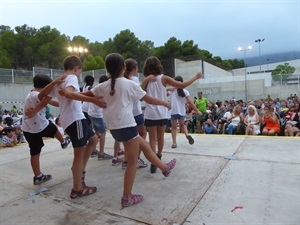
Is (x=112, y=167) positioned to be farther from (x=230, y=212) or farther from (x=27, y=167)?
(x=230, y=212)

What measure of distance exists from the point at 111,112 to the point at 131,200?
0.95 meters

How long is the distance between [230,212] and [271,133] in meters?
5.21

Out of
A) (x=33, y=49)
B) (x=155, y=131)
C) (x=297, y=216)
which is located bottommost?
(x=297, y=216)

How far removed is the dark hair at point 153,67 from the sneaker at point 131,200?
169 centimetres

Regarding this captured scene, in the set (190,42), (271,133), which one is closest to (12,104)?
(271,133)

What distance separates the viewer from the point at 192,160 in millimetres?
4355

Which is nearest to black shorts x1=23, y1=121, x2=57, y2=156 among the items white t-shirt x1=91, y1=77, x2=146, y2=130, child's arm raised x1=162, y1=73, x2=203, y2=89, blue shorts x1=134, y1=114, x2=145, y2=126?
blue shorts x1=134, y1=114, x2=145, y2=126

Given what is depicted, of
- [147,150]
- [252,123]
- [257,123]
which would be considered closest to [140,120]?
[147,150]

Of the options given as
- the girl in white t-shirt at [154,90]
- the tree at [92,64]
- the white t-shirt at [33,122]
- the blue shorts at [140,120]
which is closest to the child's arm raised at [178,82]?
the girl in white t-shirt at [154,90]

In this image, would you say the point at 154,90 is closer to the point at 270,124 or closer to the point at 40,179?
the point at 40,179

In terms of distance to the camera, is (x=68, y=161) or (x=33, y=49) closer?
(x=68, y=161)

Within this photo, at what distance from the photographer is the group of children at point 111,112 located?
104 inches

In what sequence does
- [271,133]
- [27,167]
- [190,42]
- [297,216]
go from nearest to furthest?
[297,216] → [27,167] → [271,133] → [190,42]

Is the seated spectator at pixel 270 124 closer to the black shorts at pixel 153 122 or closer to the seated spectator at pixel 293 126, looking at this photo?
the seated spectator at pixel 293 126
